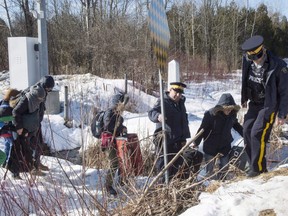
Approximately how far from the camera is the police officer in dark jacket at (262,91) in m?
3.66

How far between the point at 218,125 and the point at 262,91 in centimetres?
134

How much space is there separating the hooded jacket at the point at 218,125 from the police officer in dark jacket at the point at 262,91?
44.4 inches

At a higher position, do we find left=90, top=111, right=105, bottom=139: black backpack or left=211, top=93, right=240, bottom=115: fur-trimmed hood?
Result: left=211, top=93, right=240, bottom=115: fur-trimmed hood

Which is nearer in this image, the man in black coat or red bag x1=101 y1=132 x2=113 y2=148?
red bag x1=101 y1=132 x2=113 y2=148

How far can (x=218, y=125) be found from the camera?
5098 mm

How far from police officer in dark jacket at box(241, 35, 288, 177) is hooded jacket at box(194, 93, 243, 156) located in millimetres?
1127

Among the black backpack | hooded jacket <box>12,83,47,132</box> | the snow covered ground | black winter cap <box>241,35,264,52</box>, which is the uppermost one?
black winter cap <box>241,35,264,52</box>

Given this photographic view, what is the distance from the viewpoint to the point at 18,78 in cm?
872

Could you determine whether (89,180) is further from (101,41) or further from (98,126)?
(101,41)

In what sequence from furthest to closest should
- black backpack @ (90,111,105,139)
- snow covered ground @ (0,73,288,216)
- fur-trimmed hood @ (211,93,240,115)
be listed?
fur-trimmed hood @ (211,93,240,115), black backpack @ (90,111,105,139), snow covered ground @ (0,73,288,216)

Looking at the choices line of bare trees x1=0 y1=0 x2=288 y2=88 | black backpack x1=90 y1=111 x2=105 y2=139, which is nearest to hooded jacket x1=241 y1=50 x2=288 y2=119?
black backpack x1=90 y1=111 x2=105 y2=139

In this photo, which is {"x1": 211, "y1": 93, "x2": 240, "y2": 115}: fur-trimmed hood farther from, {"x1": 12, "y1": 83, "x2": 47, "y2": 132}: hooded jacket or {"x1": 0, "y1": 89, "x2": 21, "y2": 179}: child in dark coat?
{"x1": 0, "y1": 89, "x2": 21, "y2": 179}: child in dark coat

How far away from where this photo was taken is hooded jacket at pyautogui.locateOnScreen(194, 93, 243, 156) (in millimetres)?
5047

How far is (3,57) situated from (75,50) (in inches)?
130
